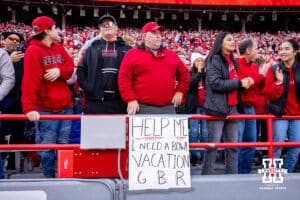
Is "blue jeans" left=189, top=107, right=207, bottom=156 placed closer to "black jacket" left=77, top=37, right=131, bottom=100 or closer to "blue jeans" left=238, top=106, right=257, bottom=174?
"blue jeans" left=238, top=106, right=257, bottom=174

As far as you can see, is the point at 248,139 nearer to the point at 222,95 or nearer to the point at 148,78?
the point at 222,95

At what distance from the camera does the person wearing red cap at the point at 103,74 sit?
4777 mm

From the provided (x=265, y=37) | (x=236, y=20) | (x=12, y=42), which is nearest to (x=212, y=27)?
(x=236, y=20)

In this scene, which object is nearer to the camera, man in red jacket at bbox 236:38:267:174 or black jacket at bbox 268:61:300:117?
black jacket at bbox 268:61:300:117

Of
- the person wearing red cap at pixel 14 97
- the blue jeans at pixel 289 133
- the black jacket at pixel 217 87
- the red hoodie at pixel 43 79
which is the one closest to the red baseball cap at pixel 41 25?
the red hoodie at pixel 43 79

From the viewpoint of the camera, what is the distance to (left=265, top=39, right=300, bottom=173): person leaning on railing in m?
4.96

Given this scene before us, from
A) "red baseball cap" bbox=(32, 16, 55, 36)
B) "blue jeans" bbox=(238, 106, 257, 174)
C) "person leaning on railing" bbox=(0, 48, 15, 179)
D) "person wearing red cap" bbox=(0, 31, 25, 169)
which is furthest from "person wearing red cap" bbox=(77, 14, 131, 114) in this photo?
"blue jeans" bbox=(238, 106, 257, 174)

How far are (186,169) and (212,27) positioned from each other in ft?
104

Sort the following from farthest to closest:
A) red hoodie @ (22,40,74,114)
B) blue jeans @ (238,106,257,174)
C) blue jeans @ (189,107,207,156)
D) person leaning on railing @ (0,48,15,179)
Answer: blue jeans @ (189,107,207,156), blue jeans @ (238,106,257,174), person leaning on railing @ (0,48,15,179), red hoodie @ (22,40,74,114)

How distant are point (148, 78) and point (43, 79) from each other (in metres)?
1.04

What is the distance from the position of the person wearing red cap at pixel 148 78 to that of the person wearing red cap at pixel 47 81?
62cm

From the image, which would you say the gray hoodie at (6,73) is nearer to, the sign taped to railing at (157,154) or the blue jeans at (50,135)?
the blue jeans at (50,135)

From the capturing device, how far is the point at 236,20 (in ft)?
115

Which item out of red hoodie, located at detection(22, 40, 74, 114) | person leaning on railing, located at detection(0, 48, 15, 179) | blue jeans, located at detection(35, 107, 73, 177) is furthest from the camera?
person leaning on railing, located at detection(0, 48, 15, 179)
